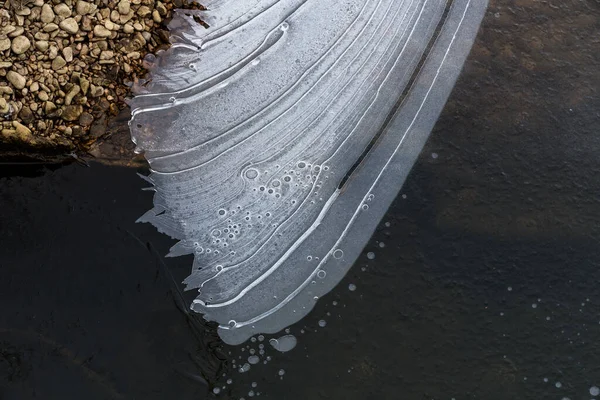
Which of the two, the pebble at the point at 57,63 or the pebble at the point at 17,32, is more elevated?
the pebble at the point at 17,32

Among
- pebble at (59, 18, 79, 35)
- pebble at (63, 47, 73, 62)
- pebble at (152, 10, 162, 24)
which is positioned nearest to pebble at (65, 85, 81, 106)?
pebble at (63, 47, 73, 62)

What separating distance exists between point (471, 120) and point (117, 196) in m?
1.47

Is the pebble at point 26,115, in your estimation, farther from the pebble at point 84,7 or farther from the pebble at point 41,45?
the pebble at point 84,7

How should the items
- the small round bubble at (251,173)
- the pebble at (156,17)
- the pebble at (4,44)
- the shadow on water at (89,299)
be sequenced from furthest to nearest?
1. the pebble at (156,17)
2. the small round bubble at (251,173)
3. the pebble at (4,44)
4. the shadow on water at (89,299)

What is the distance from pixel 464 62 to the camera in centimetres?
271

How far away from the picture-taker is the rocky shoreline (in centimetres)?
246

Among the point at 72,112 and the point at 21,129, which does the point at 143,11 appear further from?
the point at 21,129

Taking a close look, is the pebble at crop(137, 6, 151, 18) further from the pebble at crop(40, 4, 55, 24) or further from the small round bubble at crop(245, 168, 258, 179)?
the small round bubble at crop(245, 168, 258, 179)

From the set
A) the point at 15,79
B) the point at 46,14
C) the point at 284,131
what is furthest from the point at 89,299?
the point at 46,14

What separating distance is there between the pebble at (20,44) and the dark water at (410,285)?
1.55ft

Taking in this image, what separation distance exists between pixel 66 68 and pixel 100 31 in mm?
201

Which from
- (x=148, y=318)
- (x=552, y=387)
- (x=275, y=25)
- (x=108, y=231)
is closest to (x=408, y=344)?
(x=552, y=387)

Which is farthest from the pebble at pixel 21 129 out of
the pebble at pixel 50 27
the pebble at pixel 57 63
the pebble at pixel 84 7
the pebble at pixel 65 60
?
the pebble at pixel 84 7

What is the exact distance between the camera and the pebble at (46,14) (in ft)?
8.10
